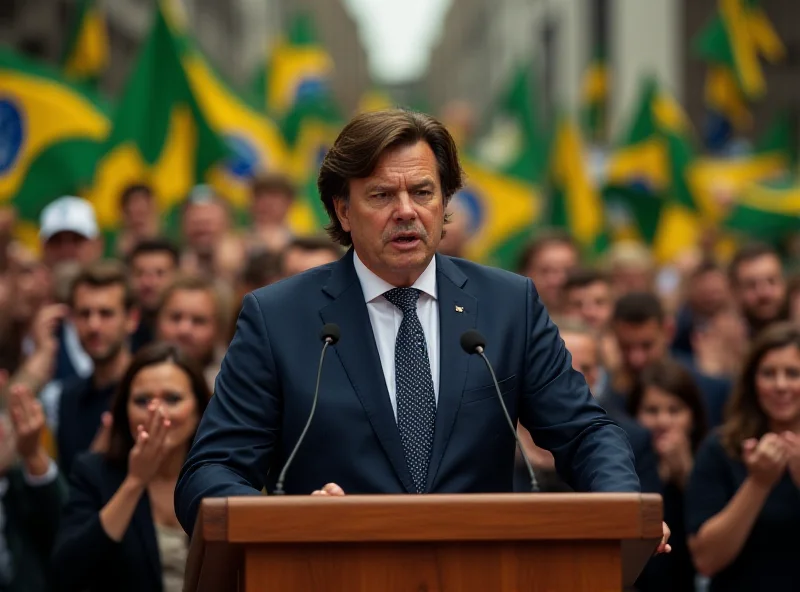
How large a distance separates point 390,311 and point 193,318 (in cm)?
382

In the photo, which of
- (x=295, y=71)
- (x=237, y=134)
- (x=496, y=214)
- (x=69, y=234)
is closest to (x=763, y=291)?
(x=69, y=234)

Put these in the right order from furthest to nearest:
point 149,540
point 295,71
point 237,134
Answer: point 295,71, point 237,134, point 149,540

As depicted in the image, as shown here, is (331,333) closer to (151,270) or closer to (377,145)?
(377,145)

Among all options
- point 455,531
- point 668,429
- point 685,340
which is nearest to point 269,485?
point 455,531

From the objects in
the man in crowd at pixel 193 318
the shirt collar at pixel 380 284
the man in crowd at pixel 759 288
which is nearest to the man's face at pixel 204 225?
the man in crowd at pixel 193 318

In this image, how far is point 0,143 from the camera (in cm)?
1250

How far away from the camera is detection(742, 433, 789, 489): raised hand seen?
589 cm

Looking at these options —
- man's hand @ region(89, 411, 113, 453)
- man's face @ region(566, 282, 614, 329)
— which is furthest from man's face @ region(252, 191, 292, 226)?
man's hand @ region(89, 411, 113, 453)

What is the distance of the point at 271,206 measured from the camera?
1165 cm

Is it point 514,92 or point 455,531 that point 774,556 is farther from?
point 514,92

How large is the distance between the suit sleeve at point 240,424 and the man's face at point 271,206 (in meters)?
7.39

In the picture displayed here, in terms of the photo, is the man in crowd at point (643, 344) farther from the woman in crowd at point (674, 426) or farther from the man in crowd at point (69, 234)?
the man in crowd at point (69, 234)

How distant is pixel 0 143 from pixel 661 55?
27.7 meters

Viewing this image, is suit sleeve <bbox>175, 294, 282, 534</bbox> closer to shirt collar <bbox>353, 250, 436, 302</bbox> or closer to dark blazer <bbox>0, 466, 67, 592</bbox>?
shirt collar <bbox>353, 250, 436, 302</bbox>
